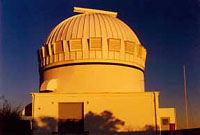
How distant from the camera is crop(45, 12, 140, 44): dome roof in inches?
942

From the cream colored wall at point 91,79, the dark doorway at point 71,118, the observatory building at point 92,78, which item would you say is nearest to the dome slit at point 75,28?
the observatory building at point 92,78

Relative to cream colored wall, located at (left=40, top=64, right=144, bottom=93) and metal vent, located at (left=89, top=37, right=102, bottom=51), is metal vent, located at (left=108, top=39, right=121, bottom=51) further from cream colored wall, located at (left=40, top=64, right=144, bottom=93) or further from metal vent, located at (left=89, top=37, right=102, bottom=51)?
cream colored wall, located at (left=40, top=64, right=144, bottom=93)

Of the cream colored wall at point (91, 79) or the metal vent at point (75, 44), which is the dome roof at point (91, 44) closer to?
the metal vent at point (75, 44)

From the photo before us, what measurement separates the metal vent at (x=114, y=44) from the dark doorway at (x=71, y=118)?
5.38 metres

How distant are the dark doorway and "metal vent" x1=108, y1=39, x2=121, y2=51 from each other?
17.6ft

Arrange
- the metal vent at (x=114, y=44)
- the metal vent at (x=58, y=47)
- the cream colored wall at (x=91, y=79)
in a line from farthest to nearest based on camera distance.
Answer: the metal vent at (x=58, y=47) < the metal vent at (x=114, y=44) < the cream colored wall at (x=91, y=79)

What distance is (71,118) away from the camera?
20.5m

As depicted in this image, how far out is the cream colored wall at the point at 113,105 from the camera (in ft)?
68.0

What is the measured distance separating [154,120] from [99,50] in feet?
22.6

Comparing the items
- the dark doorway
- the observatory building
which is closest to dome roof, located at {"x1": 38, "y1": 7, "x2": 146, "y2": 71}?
the observatory building

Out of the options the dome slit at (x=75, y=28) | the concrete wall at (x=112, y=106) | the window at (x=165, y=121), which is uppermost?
the dome slit at (x=75, y=28)

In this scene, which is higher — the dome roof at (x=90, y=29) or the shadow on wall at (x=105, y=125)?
the dome roof at (x=90, y=29)

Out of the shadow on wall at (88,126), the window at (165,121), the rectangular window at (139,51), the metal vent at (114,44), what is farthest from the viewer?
the window at (165,121)

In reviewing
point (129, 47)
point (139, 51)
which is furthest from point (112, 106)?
point (139, 51)
